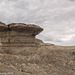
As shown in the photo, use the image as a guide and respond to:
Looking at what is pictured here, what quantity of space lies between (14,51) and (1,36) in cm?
236

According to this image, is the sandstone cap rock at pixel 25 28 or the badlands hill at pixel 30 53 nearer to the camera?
the badlands hill at pixel 30 53

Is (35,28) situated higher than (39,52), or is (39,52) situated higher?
(35,28)

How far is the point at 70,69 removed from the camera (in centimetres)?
1875

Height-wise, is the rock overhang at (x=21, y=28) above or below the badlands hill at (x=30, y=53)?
above

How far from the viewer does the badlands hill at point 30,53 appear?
1756 centimetres

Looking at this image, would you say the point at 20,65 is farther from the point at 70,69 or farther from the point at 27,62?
the point at 70,69

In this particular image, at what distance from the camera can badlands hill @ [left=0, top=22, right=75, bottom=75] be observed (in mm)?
17562

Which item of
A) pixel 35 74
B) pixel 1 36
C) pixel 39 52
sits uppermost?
pixel 1 36

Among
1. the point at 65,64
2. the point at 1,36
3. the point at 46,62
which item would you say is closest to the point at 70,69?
the point at 65,64

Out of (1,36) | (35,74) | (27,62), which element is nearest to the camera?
(35,74)

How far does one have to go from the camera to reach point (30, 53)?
64.4 ft

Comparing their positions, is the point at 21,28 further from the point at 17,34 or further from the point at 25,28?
the point at 17,34

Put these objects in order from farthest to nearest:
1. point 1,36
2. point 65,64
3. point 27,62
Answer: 1. point 1,36
2. point 65,64
3. point 27,62

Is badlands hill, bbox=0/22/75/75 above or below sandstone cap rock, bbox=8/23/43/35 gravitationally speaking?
below
